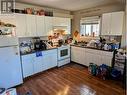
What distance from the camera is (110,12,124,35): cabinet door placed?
3.24 meters

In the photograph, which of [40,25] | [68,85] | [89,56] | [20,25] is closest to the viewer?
[68,85]

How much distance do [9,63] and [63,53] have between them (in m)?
2.17

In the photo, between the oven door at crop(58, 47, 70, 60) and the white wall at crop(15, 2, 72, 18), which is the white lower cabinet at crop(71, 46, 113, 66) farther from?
the white wall at crop(15, 2, 72, 18)

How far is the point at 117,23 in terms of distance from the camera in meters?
3.32

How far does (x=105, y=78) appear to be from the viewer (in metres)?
3.21

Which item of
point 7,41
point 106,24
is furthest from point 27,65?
point 106,24

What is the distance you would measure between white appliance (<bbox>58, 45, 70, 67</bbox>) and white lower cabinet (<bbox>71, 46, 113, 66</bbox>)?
25cm

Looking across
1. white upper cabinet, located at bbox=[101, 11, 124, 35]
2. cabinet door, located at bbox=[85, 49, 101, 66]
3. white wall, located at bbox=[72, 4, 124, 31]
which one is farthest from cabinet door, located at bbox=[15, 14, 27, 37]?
white upper cabinet, located at bbox=[101, 11, 124, 35]

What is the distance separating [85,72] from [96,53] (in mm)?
785

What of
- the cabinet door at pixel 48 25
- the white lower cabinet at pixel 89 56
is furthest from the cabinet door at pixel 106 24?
the cabinet door at pixel 48 25

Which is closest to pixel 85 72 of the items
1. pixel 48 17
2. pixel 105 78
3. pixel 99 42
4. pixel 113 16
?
pixel 105 78

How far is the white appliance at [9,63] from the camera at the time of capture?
249 cm

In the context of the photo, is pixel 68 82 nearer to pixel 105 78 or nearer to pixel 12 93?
pixel 105 78

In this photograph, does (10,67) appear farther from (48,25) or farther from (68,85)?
(48,25)
